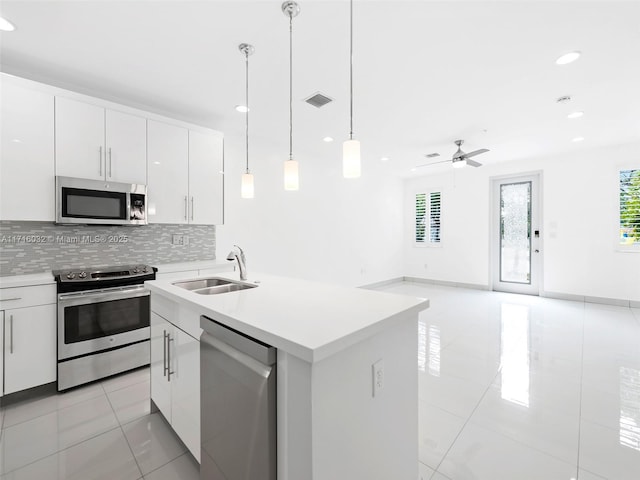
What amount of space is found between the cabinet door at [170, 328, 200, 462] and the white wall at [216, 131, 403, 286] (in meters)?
2.29

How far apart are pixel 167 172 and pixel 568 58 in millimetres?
3799

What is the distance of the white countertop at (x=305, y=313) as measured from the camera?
984 mm

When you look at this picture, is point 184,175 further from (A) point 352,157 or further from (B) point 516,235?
(B) point 516,235

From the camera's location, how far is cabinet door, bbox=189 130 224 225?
10.8 feet

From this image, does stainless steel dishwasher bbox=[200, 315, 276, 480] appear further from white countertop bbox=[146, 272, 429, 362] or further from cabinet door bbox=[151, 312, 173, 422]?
cabinet door bbox=[151, 312, 173, 422]

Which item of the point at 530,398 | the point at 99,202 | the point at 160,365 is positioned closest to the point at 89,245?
the point at 99,202

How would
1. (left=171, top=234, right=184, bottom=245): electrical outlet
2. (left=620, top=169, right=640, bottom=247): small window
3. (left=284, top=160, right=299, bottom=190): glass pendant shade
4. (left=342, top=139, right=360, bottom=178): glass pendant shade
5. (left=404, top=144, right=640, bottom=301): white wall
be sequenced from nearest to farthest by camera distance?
(left=342, top=139, right=360, bottom=178): glass pendant shade → (left=284, top=160, right=299, bottom=190): glass pendant shade → (left=171, top=234, right=184, bottom=245): electrical outlet → (left=620, top=169, right=640, bottom=247): small window → (left=404, top=144, right=640, bottom=301): white wall

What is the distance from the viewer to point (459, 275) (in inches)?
256

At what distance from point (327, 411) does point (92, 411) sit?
2.17 metres

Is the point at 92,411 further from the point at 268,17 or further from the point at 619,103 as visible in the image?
the point at 619,103

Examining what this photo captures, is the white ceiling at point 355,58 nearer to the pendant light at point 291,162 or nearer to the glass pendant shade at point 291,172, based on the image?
the pendant light at point 291,162

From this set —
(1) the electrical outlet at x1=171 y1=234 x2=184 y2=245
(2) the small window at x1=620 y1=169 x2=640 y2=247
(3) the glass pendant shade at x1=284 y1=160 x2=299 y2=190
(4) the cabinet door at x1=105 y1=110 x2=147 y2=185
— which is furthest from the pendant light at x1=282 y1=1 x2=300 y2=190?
(2) the small window at x1=620 y1=169 x2=640 y2=247

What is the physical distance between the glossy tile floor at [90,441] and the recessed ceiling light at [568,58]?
3.88 meters

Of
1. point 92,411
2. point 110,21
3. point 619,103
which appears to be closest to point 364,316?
point 92,411
